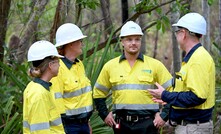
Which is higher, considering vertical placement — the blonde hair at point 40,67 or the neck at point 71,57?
the neck at point 71,57

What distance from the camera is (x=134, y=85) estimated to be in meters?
5.23

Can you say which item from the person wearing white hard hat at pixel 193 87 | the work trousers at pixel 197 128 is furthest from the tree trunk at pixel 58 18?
the work trousers at pixel 197 128

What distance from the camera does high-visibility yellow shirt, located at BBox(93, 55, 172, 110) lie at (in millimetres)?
5234

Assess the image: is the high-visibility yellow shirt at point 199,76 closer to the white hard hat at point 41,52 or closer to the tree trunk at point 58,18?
the white hard hat at point 41,52

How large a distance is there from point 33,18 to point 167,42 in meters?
16.3

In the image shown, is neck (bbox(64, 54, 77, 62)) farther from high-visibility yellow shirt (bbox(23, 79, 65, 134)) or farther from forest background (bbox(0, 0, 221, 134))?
forest background (bbox(0, 0, 221, 134))

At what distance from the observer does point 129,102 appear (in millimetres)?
5238

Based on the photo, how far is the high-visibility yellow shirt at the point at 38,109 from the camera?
3971 mm

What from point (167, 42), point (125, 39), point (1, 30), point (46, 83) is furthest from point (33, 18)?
point (167, 42)

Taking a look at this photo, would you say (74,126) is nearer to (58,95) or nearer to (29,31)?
(58,95)

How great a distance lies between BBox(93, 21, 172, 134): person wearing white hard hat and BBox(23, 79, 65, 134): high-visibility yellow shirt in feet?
4.27

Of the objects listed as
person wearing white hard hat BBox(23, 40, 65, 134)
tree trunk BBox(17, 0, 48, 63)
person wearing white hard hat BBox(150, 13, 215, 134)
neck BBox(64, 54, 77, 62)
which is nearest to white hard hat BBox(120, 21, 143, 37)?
neck BBox(64, 54, 77, 62)

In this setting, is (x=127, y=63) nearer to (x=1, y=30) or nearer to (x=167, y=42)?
(x=1, y=30)

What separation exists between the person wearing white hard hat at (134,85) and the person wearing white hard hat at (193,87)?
60 centimetres
